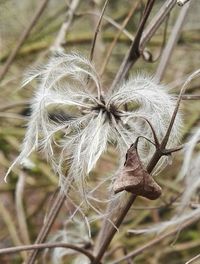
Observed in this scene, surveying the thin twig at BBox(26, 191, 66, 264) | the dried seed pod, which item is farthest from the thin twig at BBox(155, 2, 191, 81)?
the dried seed pod

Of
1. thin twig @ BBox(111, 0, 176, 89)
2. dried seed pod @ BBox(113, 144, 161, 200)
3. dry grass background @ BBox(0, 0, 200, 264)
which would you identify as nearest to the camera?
dried seed pod @ BBox(113, 144, 161, 200)

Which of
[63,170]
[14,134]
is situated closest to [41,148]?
[63,170]

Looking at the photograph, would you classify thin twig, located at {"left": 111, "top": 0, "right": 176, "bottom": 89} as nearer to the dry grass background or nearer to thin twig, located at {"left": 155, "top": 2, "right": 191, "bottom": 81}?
thin twig, located at {"left": 155, "top": 2, "right": 191, "bottom": 81}

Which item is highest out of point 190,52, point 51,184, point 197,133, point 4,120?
point 190,52

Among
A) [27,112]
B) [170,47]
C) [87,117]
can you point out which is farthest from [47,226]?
[27,112]

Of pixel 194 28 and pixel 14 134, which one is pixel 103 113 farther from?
pixel 194 28

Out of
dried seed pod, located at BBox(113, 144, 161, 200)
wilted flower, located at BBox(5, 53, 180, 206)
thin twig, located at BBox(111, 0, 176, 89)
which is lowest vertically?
dried seed pod, located at BBox(113, 144, 161, 200)

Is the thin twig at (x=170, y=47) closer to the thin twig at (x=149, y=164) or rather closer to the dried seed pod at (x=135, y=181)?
the thin twig at (x=149, y=164)
